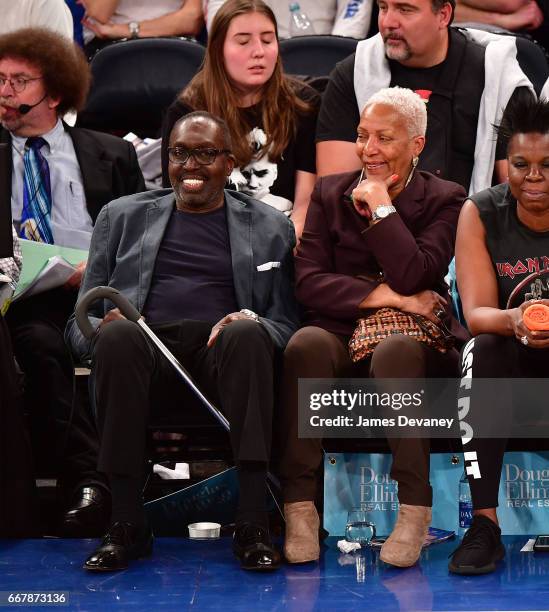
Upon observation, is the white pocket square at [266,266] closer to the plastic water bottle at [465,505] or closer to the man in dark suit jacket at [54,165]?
the man in dark suit jacket at [54,165]

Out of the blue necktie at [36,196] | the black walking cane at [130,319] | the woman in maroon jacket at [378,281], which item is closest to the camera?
the woman in maroon jacket at [378,281]

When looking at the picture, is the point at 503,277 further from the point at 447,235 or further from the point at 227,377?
the point at 227,377

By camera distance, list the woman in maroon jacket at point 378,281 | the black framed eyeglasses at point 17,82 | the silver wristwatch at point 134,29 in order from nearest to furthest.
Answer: the woman in maroon jacket at point 378,281, the black framed eyeglasses at point 17,82, the silver wristwatch at point 134,29

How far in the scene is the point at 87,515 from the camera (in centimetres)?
327

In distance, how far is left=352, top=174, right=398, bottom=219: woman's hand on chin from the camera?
10.4 ft

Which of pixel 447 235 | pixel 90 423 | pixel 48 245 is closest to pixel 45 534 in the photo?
pixel 90 423

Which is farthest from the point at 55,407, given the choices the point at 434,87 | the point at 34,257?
the point at 434,87

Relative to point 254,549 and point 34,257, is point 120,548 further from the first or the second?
point 34,257

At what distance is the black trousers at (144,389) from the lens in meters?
2.87

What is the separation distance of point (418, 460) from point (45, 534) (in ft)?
3.96

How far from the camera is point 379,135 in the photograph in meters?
3.28

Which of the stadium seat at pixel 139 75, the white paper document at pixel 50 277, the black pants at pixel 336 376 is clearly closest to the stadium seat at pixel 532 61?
the stadium seat at pixel 139 75

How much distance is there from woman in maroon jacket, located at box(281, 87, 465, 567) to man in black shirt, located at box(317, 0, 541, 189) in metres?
0.59

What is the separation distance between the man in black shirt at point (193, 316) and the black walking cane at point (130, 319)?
3 centimetres
